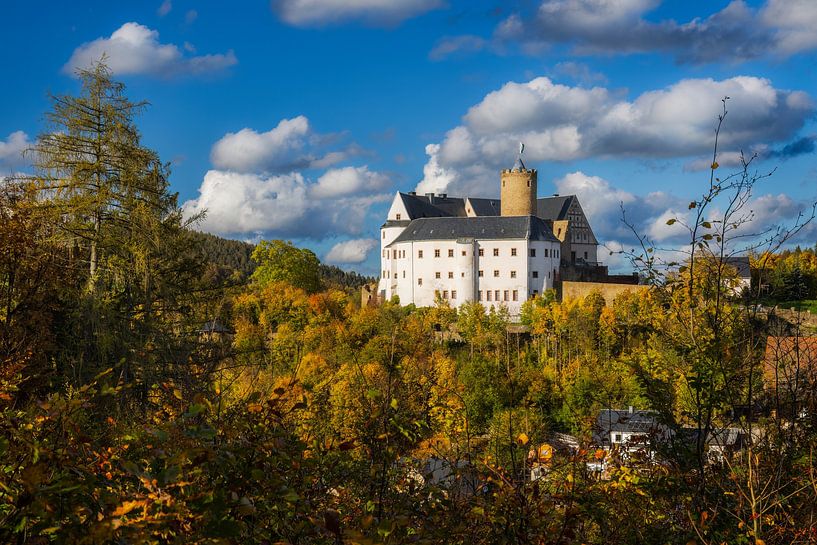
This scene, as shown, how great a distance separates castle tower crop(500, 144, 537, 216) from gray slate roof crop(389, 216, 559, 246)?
631 centimetres

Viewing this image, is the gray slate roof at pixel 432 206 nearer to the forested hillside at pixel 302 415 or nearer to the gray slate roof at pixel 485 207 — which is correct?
the gray slate roof at pixel 485 207

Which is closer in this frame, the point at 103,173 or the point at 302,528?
the point at 302,528

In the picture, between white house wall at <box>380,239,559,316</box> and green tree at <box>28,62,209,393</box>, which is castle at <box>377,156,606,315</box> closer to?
white house wall at <box>380,239,559,316</box>

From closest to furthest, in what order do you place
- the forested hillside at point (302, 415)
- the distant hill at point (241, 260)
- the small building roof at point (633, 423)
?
the forested hillside at point (302, 415)
the small building roof at point (633, 423)
the distant hill at point (241, 260)

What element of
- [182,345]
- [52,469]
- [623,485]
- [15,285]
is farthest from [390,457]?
[182,345]

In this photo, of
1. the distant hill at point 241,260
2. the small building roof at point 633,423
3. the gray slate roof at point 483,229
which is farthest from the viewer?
the distant hill at point 241,260

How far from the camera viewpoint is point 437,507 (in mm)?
3266

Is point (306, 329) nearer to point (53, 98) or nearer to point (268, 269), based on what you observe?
point (268, 269)

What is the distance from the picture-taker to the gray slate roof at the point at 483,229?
168 feet

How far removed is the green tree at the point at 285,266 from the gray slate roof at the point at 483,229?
7.34 m

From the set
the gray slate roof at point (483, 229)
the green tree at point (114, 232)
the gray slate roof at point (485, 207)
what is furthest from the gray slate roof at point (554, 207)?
the green tree at point (114, 232)

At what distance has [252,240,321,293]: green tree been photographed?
50.6m

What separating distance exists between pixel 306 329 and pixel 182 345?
26617 mm

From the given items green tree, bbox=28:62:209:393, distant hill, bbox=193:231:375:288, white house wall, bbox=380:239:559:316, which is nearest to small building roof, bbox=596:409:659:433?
green tree, bbox=28:62:209:393
